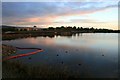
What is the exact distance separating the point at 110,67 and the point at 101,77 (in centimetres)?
324

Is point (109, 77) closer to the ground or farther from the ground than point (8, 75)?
closer to the ground

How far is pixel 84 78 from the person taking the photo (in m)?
10.1

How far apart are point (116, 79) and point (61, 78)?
3.89 m

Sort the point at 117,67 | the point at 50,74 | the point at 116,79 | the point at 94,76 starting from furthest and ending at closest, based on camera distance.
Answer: the point at 117,67 → the point at 94,76 → the point at 116,79 → the point at 50,74

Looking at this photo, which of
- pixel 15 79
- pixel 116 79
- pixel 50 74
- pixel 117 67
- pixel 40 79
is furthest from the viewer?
pixel 117 67

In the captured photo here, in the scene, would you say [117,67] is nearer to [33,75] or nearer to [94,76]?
[94,76]

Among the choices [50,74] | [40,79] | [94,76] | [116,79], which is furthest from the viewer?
Result: [94,76]

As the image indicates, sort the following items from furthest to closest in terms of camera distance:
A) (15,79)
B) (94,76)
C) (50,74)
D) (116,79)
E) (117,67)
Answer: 1. (117,67)
2. (94,76)
3. (116,79)
4. (50,74)
5. (15,79)

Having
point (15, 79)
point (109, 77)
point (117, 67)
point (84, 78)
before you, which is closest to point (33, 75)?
point (15, 79)

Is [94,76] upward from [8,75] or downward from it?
downward

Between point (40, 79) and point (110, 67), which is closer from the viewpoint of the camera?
point (40, 79)

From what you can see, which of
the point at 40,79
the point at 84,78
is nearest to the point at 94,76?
the point at 84,78

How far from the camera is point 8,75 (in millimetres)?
8312

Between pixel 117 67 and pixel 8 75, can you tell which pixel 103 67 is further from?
pixel 8 75
